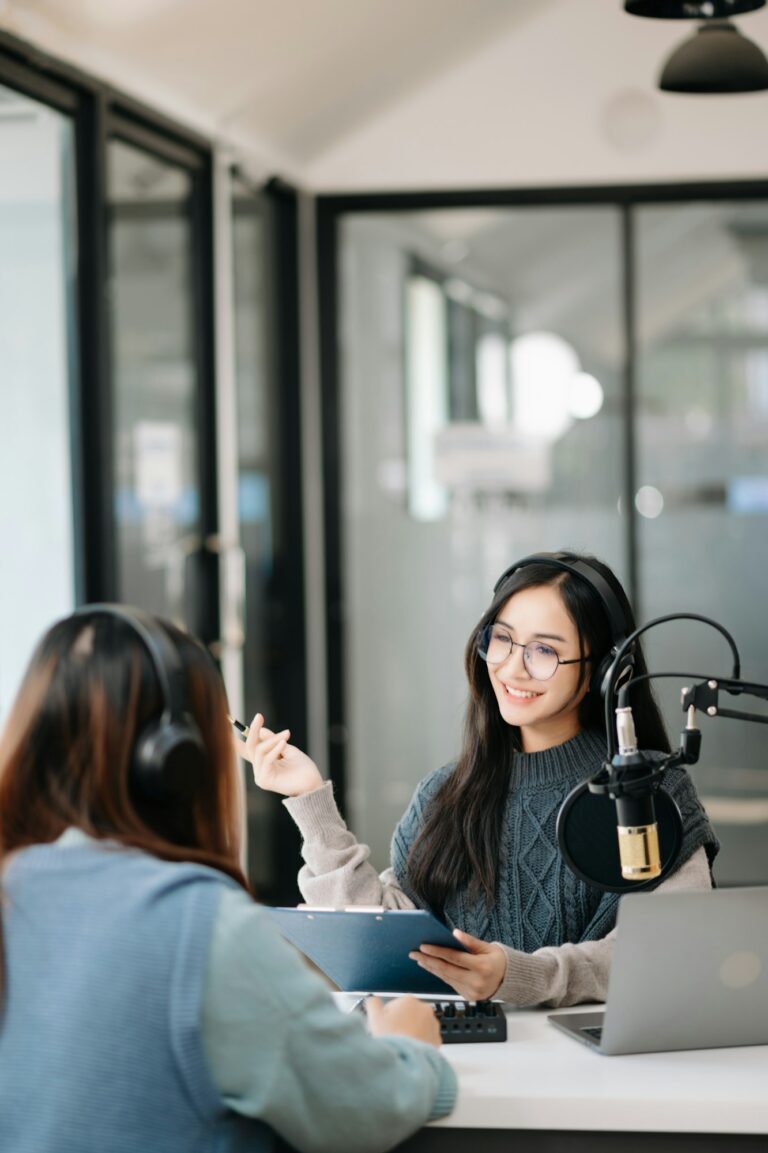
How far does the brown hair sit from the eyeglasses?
2.85ft

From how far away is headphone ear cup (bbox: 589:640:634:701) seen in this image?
1.86 m

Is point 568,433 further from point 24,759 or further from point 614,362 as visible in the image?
point 24,759

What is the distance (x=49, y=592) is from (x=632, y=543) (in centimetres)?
216

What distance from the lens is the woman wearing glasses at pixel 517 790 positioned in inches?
85.0

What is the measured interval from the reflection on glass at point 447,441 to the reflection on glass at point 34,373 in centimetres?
170

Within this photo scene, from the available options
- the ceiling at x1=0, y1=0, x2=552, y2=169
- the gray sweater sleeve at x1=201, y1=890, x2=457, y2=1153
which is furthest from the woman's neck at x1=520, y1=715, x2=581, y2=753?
the ceiling at x1=0, y1=0, x2=552, y2=169

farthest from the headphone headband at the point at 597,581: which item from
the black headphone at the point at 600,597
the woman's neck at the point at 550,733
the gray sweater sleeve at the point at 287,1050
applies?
the gray sweater sleeve at the point at 287,1050

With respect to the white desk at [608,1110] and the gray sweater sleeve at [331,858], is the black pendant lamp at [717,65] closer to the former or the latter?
the gray sweater sleeve at [331,858]

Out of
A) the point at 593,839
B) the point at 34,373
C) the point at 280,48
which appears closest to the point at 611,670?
the point at 593,839

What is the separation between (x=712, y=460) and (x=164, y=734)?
3.84m

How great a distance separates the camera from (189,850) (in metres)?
1.46

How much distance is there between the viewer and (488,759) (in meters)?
2.33

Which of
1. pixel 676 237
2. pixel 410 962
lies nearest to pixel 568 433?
pixel 676 237

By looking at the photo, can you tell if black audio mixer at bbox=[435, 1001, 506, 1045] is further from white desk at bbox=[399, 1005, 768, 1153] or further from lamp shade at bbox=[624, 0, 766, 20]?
lamp shade at bbox=[624, 0, 766, 20]
